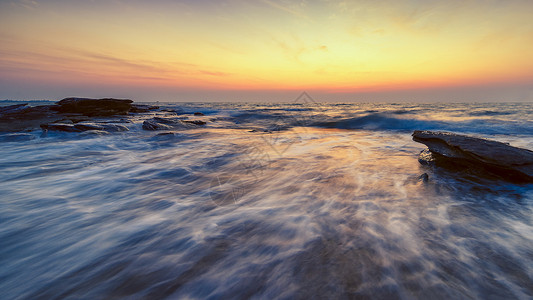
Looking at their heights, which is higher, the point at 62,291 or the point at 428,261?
the point at 428,261

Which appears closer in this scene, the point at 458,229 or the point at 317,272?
the point at 317,272

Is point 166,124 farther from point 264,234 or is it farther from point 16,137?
point 264,234

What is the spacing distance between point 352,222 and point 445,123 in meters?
17.4

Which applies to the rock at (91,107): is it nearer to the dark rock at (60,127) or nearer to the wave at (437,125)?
the dark rock at (60,127)

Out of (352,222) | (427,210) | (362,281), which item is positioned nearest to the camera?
(362,281)

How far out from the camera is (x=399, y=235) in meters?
2.45

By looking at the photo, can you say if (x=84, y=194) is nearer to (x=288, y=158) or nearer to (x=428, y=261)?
(x=288, y=158)

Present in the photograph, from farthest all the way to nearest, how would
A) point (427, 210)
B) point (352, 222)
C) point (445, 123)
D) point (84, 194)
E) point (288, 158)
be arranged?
point (445, 123), point (288, 158), point (84, 194), point (427, 210), point (352, 222)

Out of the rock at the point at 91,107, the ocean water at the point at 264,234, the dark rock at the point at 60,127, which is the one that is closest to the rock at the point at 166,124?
the dark rock at the point at 60,127

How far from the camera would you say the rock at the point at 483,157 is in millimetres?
3863

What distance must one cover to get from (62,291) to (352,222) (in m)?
2.95

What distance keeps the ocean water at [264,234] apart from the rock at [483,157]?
1.19ft

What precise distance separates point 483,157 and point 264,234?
4.42 m

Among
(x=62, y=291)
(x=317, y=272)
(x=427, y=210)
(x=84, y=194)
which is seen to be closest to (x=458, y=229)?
(x=427, y=210)
